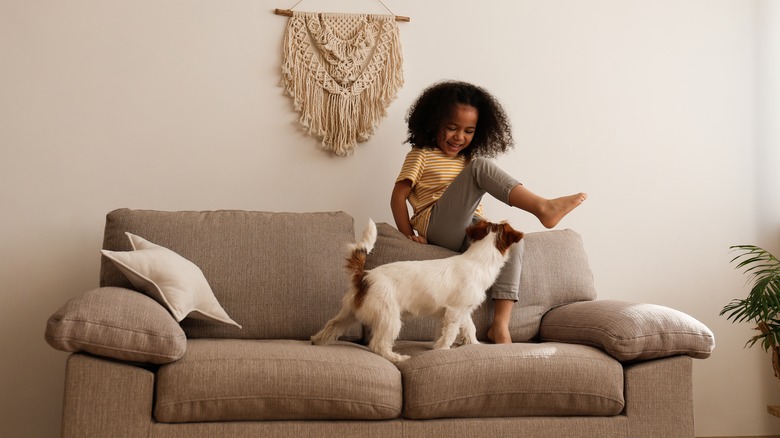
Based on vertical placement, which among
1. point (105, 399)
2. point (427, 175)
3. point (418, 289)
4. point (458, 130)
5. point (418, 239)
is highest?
point (458, 130)

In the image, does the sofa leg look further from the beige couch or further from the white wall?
the white wall

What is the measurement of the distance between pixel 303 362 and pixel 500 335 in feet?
2.72

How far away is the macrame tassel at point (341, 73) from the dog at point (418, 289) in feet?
3.00

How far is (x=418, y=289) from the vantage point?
241 cm

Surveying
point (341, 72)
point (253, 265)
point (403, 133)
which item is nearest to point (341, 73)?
point (341, 72)

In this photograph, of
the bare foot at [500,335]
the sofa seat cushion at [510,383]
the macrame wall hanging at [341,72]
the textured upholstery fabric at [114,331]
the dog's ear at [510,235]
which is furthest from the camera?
the macrame wall hanging at [341,72]

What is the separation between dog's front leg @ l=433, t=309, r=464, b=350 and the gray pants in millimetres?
296

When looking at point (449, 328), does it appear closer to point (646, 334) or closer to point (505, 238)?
point (505, 238)

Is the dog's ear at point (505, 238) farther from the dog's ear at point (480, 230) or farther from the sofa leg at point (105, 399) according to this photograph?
the sofa leg at point (105, 399)

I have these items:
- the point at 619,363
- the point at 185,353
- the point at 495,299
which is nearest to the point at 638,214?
the point at 495,299

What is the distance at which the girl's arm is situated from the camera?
9.95 ft

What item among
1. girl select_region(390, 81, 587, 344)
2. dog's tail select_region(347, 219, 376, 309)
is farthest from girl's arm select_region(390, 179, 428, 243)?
dog's tail select_region(347, 219, 376, 309)

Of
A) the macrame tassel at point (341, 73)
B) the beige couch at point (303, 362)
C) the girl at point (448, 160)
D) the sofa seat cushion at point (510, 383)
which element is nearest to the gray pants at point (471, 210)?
the girl at point (448, 160)

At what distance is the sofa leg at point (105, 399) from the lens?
6.39ft
